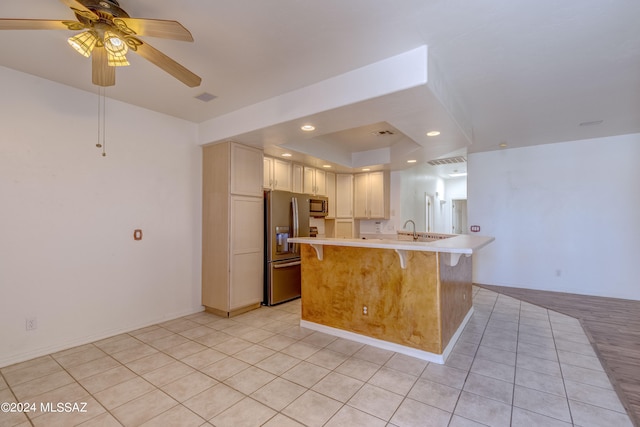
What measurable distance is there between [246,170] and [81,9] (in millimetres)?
2571

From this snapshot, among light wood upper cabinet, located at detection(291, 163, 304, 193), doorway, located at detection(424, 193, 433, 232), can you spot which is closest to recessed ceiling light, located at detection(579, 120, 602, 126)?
doorway, located at detection(424, 193, 433, 232)

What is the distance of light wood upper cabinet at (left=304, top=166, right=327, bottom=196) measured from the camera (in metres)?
5.54

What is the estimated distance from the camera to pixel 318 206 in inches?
221

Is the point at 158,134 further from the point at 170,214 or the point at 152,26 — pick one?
the point at 152,26

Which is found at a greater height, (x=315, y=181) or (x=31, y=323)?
(x=315, y=181)

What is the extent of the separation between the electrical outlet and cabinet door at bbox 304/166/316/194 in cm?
394

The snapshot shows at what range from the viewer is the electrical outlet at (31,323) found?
9.28 feet

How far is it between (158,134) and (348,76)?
2630 mm

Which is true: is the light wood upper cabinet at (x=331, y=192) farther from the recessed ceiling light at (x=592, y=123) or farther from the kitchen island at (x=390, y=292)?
the recessed ceiling light at (x=592, y=123)

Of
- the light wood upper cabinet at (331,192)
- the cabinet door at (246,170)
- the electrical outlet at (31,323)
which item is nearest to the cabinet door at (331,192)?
the light wood upper cabinet at (331,192)

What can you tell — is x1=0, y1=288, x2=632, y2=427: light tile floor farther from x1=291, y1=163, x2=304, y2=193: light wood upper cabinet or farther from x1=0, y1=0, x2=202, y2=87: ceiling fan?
x1=291, y1=163, x2=304, y2=193: light wood upper cabinet

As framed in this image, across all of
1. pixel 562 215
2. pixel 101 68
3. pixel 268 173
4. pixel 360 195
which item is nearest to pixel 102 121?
pixel 101 68

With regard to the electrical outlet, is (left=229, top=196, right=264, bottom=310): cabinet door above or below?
above

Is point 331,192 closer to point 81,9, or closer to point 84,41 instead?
point 84,41
